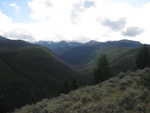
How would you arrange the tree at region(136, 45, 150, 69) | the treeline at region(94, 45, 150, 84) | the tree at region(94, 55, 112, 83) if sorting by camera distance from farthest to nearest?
the tree at region(136, 45, 150, 69)
the treeline at region(94, 45, 150, 84)
the tree at region(94, 55, 112, 83)

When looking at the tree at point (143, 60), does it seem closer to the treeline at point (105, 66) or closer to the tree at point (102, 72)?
the treeline at point (105, 66)

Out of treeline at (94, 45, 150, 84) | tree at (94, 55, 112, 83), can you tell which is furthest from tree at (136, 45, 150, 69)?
tree at (94, 55, 112, 83)

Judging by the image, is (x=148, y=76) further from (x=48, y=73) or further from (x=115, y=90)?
(x=48, y=73)

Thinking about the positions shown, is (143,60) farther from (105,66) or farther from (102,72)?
(102,72)

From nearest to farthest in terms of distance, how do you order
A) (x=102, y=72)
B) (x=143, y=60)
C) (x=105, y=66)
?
(x=102, y=72), (x=105, y=66), (x=143, y=60)

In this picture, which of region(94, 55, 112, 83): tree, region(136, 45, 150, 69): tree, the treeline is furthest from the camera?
region(136, 45, 150, 69): tree

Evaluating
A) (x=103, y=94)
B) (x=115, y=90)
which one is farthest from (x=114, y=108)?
(x=115, y=90)

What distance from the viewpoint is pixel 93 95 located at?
52.4ft

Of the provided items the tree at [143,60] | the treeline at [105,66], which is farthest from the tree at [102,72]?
the tree at [143,60]

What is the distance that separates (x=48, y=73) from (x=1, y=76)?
48.1 metres

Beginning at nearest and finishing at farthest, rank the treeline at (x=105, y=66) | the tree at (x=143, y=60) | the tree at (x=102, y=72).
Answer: the tree at (x=102, y=72)
the treeline at (x=105, y=66)
the tree at (x=143, y=60)

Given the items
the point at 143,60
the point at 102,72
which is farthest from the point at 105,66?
the point at 143,60

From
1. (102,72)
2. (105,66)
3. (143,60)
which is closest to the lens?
(102,72)

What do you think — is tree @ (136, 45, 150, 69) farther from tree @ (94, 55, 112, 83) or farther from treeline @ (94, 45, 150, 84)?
tree @ (94, 55, 112, 83)
